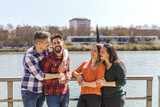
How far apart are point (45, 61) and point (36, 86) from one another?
1.05ft

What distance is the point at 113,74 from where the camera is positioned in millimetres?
2424

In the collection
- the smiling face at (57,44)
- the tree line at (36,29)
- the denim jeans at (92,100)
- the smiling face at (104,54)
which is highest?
the tree line at (36,29)

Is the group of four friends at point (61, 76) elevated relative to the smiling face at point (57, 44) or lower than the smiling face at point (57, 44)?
lower

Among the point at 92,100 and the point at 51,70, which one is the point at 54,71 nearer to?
the point at 51,70

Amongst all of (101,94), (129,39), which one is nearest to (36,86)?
(101,94)

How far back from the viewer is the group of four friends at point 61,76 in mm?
2271

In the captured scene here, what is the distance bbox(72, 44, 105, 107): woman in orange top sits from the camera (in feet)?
7.80

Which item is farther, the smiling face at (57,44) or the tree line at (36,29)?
the tree line at (36,29)

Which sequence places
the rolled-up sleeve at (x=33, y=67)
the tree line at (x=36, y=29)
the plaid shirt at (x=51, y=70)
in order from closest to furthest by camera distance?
the rolled-up sleeve at (x=33, y=67), the plaid shirt at (x=51, y=70), the tree line at (x=36, y=29)

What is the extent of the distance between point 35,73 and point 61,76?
0.31 m

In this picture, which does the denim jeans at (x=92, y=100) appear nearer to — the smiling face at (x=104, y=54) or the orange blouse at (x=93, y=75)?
the orange blouse at (x=93, y=75)

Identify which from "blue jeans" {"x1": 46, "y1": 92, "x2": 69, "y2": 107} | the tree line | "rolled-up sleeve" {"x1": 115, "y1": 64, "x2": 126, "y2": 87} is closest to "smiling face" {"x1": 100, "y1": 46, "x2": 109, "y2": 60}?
"rolled-up sleeve" {"x1": 115, "y1": 64, "x2": 126, "y2": 87}

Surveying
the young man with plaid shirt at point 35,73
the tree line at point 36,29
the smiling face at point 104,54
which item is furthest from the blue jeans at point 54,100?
the tree line at point 36,29

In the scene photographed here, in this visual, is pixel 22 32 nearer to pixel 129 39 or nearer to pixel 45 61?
pixel 129 39
